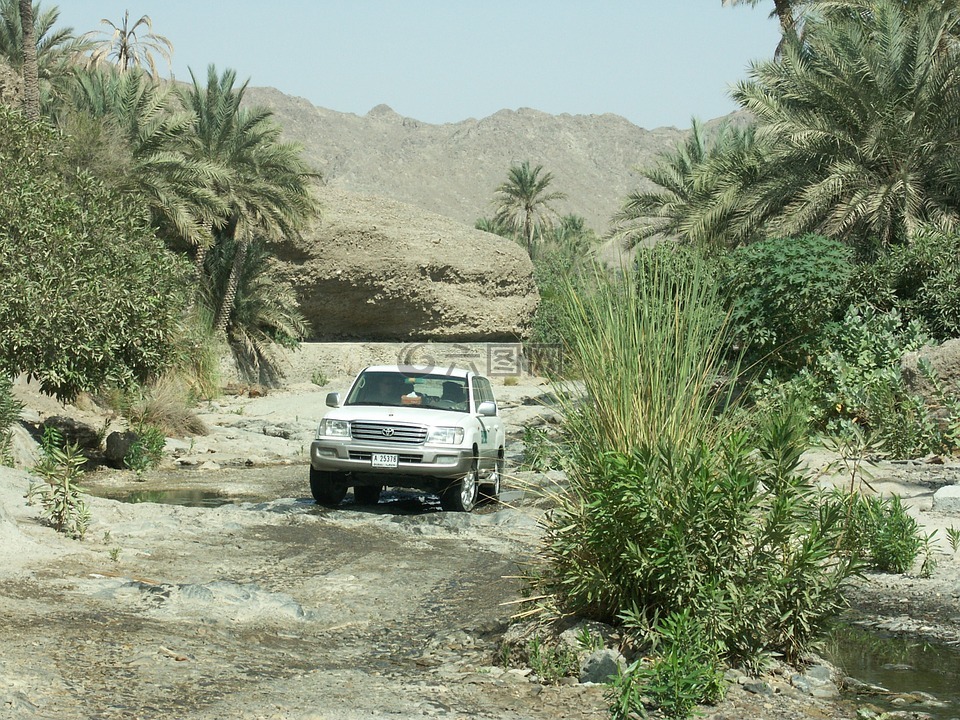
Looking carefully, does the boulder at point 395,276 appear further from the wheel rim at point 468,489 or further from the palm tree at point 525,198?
the wheel rim at point 468,489

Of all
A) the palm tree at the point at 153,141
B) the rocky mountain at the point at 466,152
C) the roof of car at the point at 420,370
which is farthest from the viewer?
the rocky mountain at the point at 466,152

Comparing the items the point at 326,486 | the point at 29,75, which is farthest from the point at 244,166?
the point at 326,486

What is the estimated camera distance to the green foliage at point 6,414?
558 inches

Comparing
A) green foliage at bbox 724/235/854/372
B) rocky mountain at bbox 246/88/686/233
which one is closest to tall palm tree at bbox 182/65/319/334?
green foliage at bbox 724/235/854/372

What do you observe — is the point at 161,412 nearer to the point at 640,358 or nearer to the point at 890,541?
the point at 890,541

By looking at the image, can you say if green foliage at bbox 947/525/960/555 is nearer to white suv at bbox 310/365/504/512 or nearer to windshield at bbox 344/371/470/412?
white suv at bbox 310/365/504/512

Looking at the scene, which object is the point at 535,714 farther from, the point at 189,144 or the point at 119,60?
the point at 119,60

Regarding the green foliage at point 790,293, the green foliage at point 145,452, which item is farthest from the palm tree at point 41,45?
the green foliage at point 790,293

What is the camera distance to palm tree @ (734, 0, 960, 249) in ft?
69.2

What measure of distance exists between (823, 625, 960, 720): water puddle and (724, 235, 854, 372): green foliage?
1187 cm

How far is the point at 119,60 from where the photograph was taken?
48156mm

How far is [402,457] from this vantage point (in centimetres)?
1205

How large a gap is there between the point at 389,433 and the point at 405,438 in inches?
7.9

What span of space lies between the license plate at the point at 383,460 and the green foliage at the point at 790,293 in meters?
8.91
